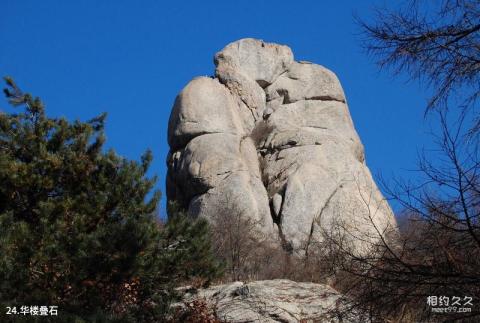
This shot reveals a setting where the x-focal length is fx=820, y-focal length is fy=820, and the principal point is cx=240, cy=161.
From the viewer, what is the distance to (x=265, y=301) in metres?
12.4

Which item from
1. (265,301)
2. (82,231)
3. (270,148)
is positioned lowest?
(265,301)

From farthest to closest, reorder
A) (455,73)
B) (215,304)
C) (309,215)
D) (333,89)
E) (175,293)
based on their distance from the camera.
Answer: (333,89)
(309,215)
(215,304)
(175,293)
(455,73)

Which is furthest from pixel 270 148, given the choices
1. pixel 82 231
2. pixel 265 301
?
pixel 82 231

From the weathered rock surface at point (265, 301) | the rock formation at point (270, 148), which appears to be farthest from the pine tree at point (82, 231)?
the rock formation at point (270, 148)

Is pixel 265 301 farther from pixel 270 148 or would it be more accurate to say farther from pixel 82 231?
pixel 270 148

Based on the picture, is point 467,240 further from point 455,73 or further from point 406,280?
point 455,73

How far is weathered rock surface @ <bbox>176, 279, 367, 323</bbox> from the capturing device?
1222 cm

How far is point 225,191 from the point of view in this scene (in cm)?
2361

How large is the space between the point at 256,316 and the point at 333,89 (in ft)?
58.8

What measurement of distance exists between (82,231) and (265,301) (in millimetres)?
3065

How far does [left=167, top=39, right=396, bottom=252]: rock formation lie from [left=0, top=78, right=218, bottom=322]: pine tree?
9513 mm

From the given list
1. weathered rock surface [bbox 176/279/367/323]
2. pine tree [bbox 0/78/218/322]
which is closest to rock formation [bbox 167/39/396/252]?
weathered rock surface [bbox 176/279/367/323]

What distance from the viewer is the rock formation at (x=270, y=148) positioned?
23234 millimetres

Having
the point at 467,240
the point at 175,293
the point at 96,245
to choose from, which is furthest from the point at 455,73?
the point at 175,293
